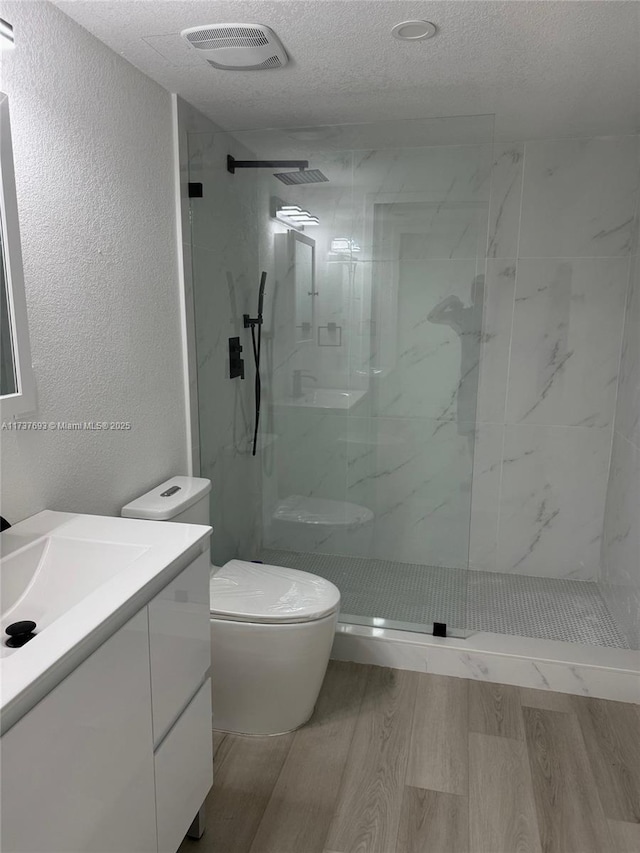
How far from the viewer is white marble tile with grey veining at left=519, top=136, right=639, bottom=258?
2.77m

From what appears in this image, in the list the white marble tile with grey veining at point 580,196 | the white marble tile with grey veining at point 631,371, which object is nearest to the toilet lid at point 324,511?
the white marble tile with grey veining at point 631,371

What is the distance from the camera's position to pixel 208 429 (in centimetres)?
262

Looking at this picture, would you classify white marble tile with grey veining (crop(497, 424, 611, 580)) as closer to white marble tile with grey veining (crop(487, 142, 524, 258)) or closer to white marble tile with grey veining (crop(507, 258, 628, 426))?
white marble tile with grey veining (crop(507, 258, 628, 426))

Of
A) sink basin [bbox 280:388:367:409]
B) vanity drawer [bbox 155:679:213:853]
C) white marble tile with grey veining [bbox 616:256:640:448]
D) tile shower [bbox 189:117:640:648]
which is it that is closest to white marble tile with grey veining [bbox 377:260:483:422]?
tile shower [bbox 189:117:640:648]

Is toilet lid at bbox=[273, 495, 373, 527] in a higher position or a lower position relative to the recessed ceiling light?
lower

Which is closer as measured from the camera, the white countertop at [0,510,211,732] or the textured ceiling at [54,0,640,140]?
the white countertop at [0,510,211,732]

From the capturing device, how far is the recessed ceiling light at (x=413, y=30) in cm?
164

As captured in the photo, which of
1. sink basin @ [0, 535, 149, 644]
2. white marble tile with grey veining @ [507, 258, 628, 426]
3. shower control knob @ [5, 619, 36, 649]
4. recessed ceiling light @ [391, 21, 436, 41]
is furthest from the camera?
white marble tile with grey veining @ [507, 258, 628, 426]

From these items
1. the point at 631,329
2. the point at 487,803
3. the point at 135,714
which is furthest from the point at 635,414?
the point at 135,714

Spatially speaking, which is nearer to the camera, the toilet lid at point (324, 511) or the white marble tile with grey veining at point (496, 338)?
the toilet lid at point (324, 511)

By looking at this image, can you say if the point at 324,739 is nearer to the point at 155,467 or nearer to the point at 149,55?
the point at 155,467

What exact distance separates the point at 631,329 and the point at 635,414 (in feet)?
1.42

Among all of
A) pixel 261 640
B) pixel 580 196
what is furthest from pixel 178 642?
pixel 580 196

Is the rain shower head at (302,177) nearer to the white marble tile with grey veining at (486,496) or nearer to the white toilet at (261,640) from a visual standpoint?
the white toilet at (261,640)
